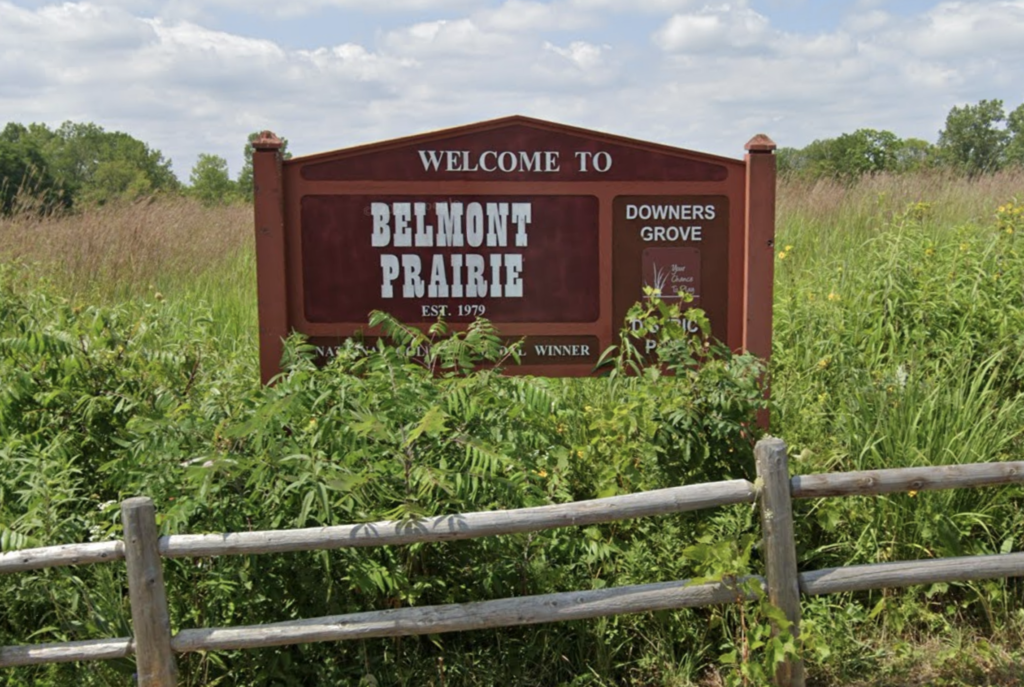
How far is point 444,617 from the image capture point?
3.63 meters

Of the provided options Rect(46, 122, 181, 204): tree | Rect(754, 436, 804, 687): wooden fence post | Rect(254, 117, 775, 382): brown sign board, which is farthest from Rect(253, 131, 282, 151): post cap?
Rect(46, 122, 181, 204): tree

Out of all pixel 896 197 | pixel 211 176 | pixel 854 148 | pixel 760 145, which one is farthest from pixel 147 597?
pixel 211 176

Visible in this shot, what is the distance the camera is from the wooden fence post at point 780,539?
3.66 metres

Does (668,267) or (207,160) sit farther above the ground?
(207,160)

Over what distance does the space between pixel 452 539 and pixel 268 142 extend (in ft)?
6.81

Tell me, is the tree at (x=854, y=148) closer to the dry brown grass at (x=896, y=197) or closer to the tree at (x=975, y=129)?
the tree at (x=975, y=129)

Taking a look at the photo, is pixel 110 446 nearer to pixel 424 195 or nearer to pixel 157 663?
pixel 157 663

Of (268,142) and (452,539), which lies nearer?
(452,539)

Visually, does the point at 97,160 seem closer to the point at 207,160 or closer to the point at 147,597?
the point at 207,160

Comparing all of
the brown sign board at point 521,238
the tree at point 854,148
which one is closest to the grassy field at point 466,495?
the brown sign board at point 521,238

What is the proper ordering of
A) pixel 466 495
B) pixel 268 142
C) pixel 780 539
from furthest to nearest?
pixel 268 142
pixel 466 495
pixel 780 539

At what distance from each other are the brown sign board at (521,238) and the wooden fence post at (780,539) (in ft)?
3.82

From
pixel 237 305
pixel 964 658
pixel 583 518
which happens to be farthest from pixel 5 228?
pixel 964 658

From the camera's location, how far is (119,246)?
30.6ft
